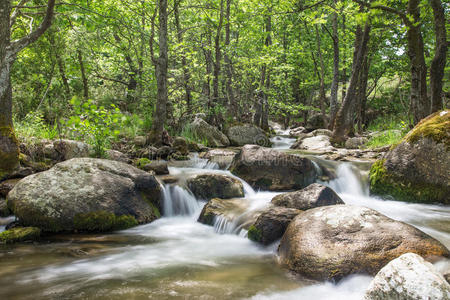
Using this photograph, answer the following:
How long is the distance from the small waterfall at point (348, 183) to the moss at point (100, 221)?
5.50 meters

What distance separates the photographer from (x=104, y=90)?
14.1 metres

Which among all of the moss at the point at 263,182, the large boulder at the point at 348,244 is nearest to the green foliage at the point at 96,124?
the moss at the point at 263,182

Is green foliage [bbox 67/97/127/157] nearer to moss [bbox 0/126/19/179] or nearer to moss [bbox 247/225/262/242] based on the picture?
moss [bbox 0/126/19/179]

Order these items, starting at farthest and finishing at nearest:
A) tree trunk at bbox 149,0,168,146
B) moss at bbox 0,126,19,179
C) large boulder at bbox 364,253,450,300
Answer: tree trunk at bbox 149,0,168,146 → moss at bbox 0,126,19,179 → large boulder at bbox 364,253,450,300

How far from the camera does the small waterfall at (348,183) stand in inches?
294

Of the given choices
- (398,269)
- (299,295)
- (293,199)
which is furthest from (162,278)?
(293,199)

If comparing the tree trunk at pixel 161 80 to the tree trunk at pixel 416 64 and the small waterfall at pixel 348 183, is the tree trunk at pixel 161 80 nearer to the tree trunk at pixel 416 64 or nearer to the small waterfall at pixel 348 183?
the small waterfall at pixel 348 183

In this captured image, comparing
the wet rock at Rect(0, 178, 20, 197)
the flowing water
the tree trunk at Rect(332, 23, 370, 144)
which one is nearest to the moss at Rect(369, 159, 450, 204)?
the flowing water

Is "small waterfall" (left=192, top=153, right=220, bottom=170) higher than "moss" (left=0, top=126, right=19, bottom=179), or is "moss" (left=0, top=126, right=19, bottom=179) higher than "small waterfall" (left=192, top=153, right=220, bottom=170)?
"moss" (left=0, top=126, right=19, bottom=179)

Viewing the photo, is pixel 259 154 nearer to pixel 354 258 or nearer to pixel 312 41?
pixel 354 258

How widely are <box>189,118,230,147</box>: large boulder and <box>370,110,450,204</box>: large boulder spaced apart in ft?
24.2

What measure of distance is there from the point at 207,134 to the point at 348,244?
32.6 ft

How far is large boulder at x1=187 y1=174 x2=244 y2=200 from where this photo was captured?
6586 millimetres

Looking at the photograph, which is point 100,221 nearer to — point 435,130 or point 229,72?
point 435,130
